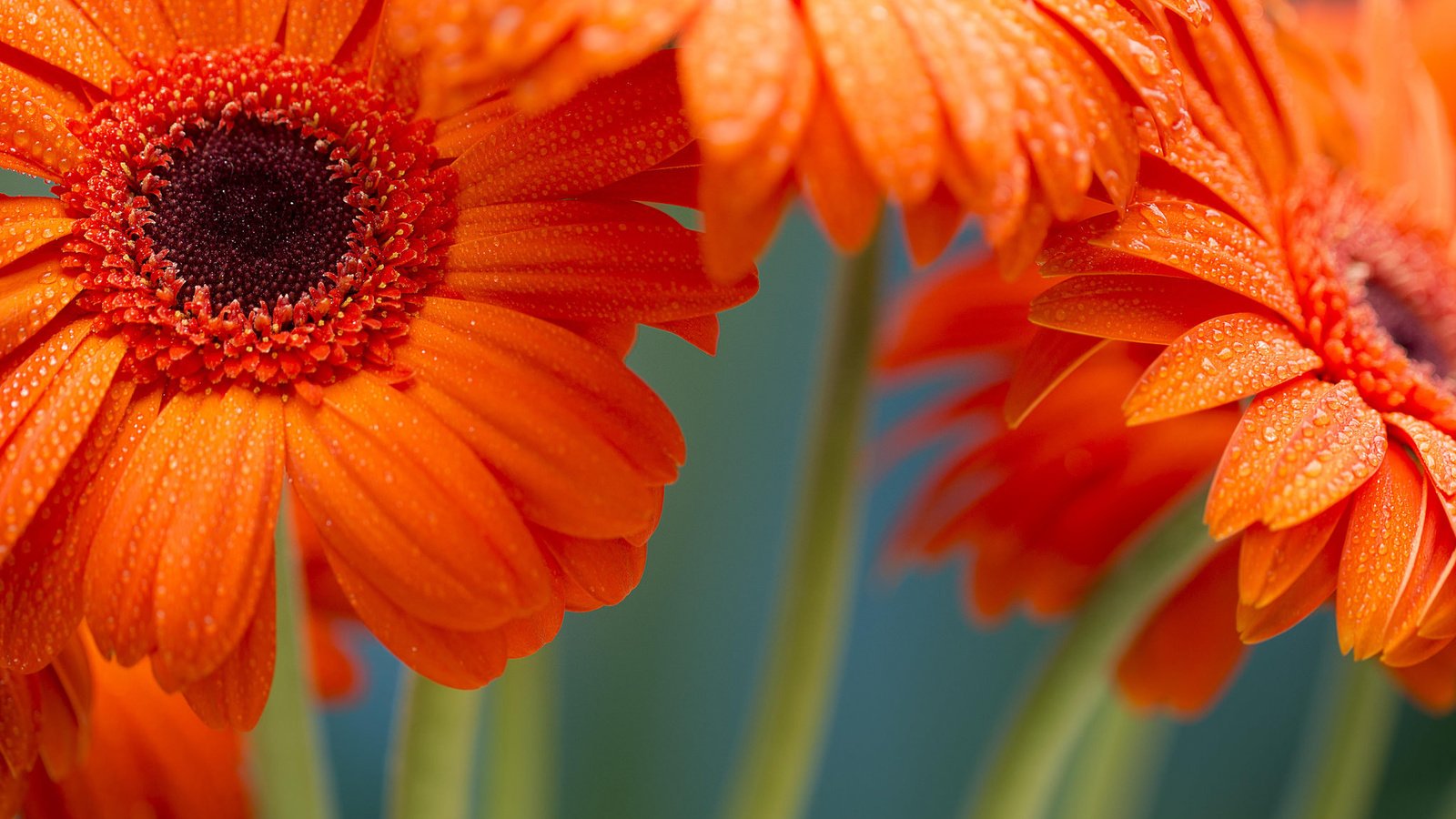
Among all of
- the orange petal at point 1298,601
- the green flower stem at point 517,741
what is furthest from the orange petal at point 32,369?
the orange petal at point 1298,601

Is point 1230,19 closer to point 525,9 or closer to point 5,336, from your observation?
point 525,9

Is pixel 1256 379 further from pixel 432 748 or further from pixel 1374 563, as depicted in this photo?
pixel 432 748

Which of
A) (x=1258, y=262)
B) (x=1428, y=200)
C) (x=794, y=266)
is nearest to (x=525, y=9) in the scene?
(x=1258, y=262)

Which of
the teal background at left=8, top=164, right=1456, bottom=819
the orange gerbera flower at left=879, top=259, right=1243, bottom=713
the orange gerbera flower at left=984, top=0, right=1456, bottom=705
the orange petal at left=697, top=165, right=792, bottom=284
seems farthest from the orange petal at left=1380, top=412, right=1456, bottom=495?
the teal background at left=8, top=164, right=1456, bottom=819

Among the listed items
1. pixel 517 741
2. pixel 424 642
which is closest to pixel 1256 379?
pixel 424 642

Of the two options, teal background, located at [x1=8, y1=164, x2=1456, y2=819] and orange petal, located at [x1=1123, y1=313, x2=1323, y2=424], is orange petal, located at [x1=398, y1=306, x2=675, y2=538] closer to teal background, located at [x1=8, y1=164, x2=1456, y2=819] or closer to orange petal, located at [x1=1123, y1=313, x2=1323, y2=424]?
orange petal, located at [x1=1123, y1=313, x2=1323, y2=424]

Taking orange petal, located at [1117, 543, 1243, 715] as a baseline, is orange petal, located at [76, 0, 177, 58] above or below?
above

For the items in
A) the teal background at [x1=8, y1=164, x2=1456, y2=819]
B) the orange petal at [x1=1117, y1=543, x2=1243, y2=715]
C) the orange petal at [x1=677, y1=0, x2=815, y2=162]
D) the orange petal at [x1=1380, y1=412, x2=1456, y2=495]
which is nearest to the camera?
the orange petal at [x1=677, y1=0, x2=815, y2=162]
